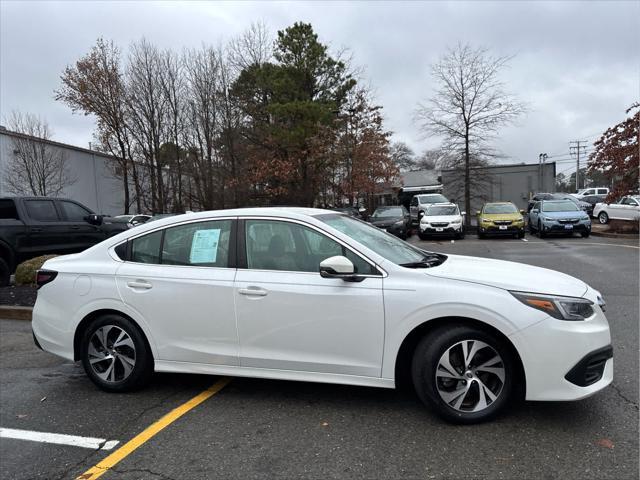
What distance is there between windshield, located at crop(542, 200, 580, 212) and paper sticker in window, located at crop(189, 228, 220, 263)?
1854 centimetres

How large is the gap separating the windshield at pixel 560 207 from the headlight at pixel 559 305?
59.1ft

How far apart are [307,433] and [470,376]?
3.91 feet

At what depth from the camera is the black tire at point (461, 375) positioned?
10.8 feet

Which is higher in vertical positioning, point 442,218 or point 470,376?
point 442,218

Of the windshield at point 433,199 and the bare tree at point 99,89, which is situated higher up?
the bare tree at point 99,89

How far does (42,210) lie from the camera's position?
993 centimetres

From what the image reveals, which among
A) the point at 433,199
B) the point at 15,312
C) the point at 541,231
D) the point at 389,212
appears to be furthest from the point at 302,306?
the point at 433,199

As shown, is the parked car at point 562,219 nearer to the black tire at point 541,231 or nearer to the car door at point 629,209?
the black tire at point 541,231

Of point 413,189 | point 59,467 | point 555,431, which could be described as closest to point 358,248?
point 555,431

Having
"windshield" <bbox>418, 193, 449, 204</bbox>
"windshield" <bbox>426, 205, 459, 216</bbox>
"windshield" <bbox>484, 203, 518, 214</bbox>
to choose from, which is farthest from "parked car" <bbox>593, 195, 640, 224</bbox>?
"windshield" <bbox>418, 193, 449, 204</bbox>

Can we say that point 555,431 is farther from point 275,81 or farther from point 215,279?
point 275,81

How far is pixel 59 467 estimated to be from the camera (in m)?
3.10

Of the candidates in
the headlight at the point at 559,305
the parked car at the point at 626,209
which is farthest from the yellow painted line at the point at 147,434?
the parked car at the point at 626,209

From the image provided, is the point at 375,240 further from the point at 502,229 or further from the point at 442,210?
the point at 442,210
